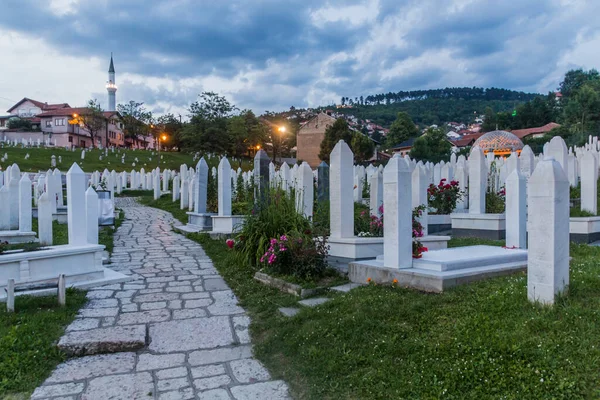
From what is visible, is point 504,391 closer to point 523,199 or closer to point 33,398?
point 33,398

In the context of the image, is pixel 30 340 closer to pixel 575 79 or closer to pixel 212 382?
pixel 212 382

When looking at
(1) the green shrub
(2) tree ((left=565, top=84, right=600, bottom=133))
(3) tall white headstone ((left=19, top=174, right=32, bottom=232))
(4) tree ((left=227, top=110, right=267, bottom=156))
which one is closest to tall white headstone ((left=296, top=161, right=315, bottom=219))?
(1) the green shrub

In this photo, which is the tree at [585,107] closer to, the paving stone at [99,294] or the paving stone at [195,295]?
the paving stone at [195,295]

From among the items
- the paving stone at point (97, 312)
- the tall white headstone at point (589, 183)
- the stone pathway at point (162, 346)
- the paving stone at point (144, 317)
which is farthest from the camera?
the tall white headstone at point (589, 183)

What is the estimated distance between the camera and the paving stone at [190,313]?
5.39 m

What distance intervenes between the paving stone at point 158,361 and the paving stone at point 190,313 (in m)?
1.07

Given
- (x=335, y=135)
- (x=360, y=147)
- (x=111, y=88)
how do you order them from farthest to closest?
1. (x=111, y=88)
2. (x=335, y=135)
3. (x=360, y=147)

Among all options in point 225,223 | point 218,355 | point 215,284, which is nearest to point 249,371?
point 218,355

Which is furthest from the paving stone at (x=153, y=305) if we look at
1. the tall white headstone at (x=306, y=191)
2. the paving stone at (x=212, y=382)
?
the tall white headstone at (x=306, y=191)

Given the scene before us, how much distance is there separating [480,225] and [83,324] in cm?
846

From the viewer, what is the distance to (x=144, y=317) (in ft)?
17.4

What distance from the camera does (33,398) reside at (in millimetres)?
3436

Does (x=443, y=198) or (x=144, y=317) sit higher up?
(x=443, y=198)

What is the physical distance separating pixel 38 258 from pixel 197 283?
2.31 meters
